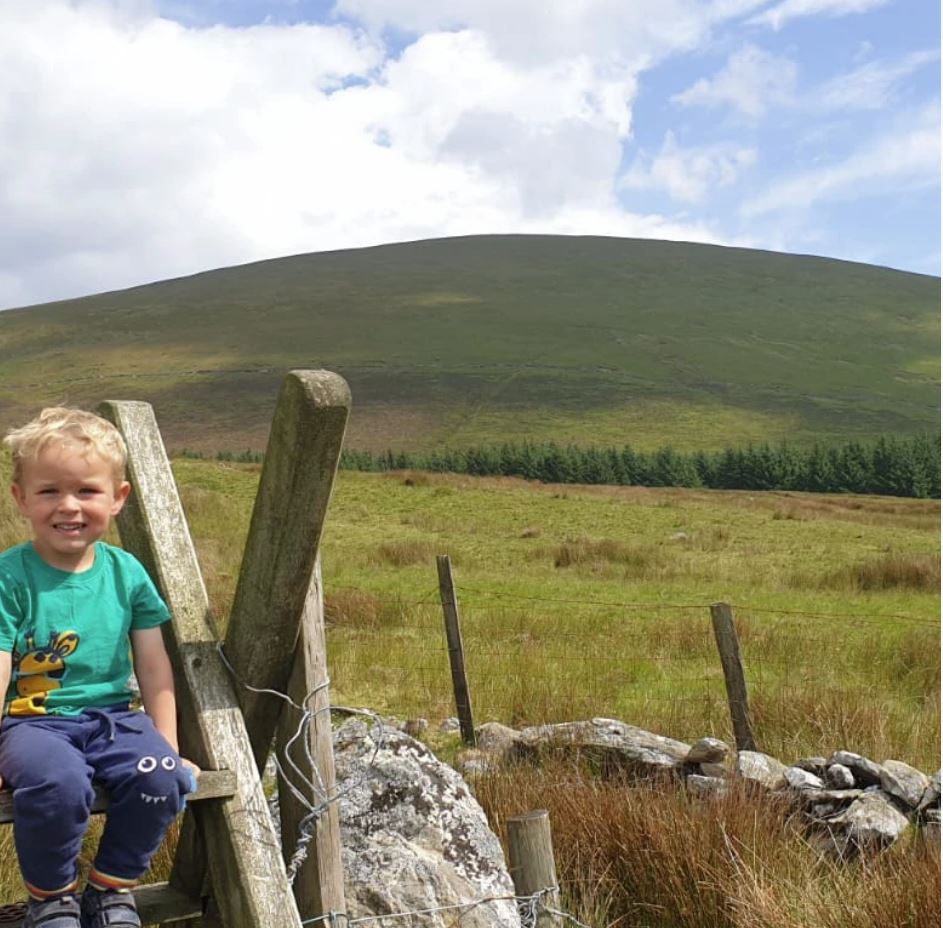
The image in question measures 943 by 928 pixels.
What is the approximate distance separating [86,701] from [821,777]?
14.9ft

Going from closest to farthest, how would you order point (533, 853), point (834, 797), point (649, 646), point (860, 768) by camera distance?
point (533, 853)
point (834, 797)
point (860, 768)
point (649, 646)

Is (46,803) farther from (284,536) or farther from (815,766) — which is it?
(815,766)

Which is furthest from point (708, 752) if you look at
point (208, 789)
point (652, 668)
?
point (652, 668)

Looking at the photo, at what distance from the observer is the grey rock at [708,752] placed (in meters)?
5.89


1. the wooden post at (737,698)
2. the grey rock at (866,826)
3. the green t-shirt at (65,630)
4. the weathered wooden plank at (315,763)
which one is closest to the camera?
the green t-shirt at (65,630)

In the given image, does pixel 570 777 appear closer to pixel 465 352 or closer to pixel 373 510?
pixel 373 510

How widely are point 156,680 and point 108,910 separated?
1.75ft

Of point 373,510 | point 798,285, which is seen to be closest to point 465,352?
point 798,285

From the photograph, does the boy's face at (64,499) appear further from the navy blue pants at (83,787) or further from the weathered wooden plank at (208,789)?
the weathered wooden plank at (208,789)

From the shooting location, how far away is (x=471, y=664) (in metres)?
10.4

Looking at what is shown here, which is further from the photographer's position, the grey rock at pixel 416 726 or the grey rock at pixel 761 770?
the grey rock at pixel 416 726

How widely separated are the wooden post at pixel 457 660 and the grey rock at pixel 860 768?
8.70 ft

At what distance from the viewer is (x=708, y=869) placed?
4.15 metres

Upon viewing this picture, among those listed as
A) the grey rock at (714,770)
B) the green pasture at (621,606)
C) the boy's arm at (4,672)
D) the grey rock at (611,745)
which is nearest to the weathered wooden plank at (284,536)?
the boy's arm at (4,672)
